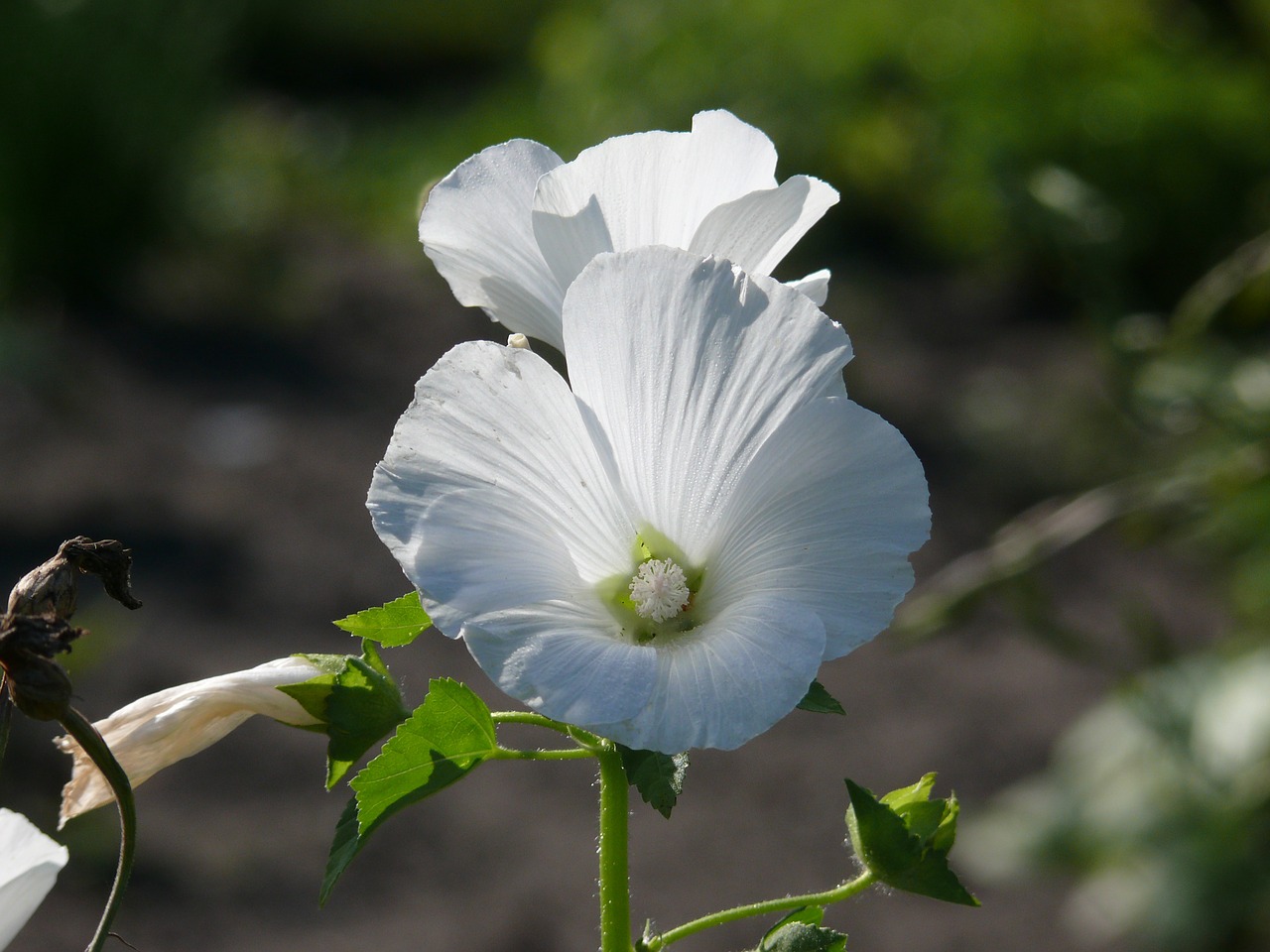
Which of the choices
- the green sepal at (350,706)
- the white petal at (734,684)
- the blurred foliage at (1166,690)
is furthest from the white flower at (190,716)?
the blurred foliage at (1166,690)

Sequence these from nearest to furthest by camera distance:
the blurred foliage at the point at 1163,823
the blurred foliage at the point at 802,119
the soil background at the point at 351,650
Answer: the blurred foliage at the point at 1163,823
the soil background at the point at 351,650
the blurred foliage at the point at 802,119

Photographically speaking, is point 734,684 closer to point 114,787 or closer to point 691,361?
point 691,361

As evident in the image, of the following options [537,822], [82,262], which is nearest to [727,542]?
[537,822]

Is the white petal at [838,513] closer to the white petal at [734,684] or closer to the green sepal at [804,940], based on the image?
the white petal at [734,684]

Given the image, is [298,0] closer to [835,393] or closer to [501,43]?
[501,43]

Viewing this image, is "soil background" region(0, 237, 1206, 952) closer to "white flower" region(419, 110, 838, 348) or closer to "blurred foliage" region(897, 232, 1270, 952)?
"blurred foliage" region(897, 232, 1270, 952)

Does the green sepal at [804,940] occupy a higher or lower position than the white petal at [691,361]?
lower
